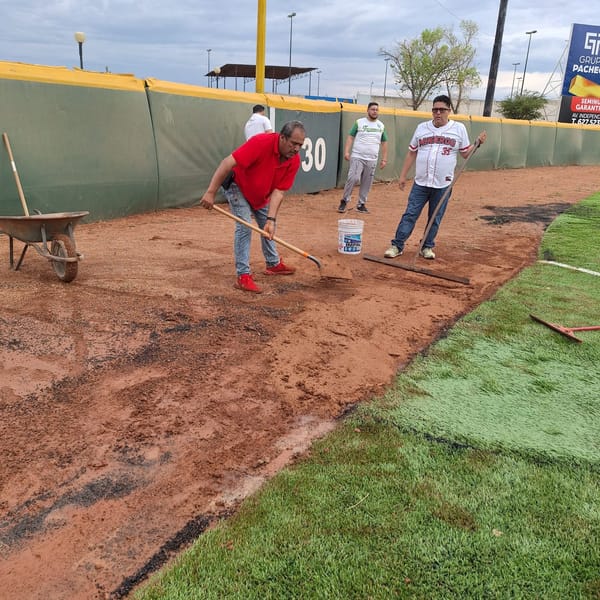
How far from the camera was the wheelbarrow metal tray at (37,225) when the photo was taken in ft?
15.8

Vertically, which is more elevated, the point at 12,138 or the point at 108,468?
the point at 12,138

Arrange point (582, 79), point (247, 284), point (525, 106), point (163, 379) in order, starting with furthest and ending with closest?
point (525, 106), point (582, 79), point (247, 284), point (163, 379)

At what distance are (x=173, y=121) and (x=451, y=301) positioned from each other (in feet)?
20.4

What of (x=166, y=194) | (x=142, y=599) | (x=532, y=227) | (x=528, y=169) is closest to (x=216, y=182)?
(x=142, y=599)

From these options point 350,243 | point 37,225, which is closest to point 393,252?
point 350,243

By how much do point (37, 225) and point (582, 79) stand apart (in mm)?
31287

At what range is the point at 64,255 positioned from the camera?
5.05 metres

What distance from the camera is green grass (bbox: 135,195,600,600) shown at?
194cm

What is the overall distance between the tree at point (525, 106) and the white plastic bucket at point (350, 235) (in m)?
35.1

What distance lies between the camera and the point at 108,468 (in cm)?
252

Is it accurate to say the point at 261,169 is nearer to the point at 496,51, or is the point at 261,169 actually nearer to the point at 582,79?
the point at 496,51

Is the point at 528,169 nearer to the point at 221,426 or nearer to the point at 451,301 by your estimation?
the point at 451,301

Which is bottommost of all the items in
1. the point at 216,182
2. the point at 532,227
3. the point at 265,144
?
the point at 532,227

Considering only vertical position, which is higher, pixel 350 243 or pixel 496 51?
pixel 496 51
